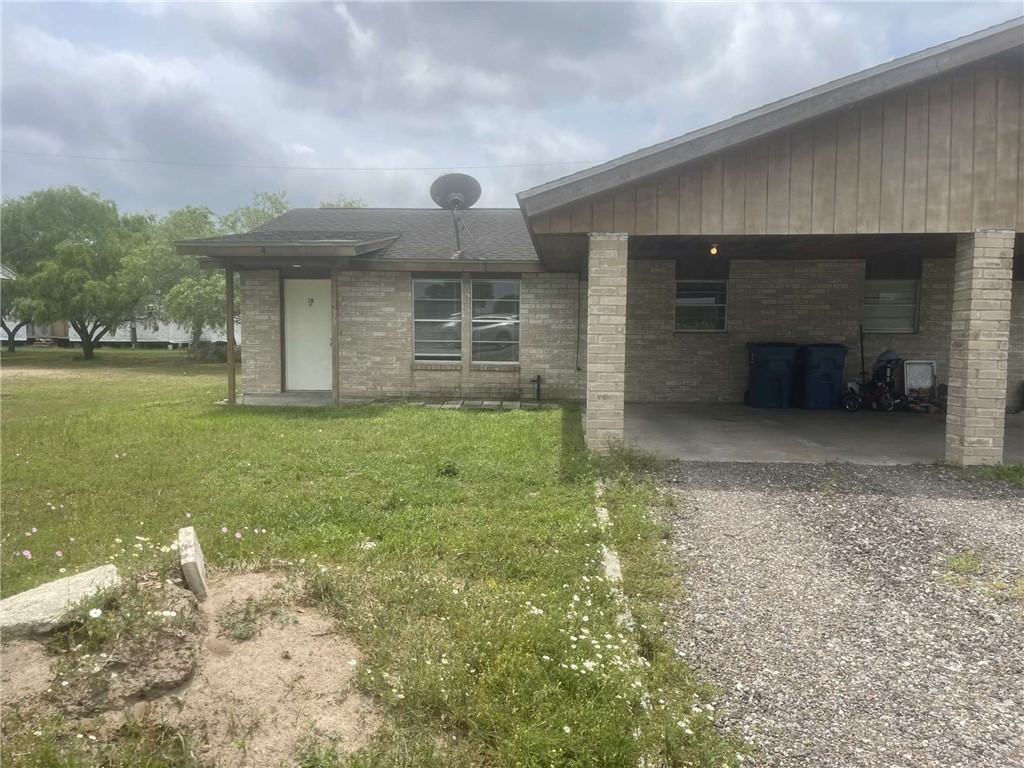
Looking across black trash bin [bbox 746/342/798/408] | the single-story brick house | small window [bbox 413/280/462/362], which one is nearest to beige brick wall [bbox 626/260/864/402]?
the single-story brick house

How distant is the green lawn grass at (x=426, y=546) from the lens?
2553 millimetres

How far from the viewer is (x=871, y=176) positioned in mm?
6746

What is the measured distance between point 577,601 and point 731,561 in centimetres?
135

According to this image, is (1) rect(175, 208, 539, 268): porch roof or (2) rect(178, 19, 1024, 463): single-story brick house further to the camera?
(1) rect(175, 208, 539, 268): porch roof

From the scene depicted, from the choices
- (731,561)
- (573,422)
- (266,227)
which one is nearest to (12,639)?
(731,561)

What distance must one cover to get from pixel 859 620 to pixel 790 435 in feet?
18.8

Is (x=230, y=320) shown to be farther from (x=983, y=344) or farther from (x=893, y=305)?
(x=893, y=305)

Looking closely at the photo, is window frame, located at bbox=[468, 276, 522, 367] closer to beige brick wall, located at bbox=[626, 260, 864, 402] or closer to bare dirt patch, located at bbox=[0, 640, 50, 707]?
beige brick wall, located at bbox=[626, 260, 864, 402]

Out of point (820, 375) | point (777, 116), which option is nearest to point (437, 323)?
point (820, 375)

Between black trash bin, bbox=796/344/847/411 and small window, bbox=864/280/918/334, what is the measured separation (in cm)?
132

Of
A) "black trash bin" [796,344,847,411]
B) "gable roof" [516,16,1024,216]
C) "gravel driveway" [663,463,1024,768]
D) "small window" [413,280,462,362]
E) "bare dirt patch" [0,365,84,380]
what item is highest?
"gable roof" [516,16,1024,216]

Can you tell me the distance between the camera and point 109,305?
2769 centimetres

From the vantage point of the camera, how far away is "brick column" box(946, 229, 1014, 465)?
6.77 metres

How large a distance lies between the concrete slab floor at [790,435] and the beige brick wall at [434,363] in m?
1.92
